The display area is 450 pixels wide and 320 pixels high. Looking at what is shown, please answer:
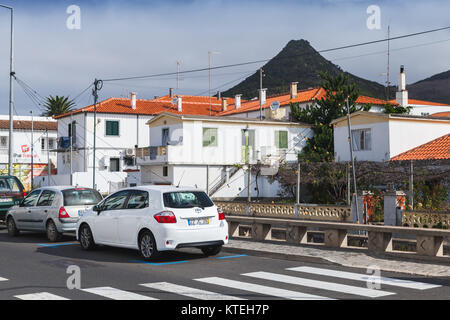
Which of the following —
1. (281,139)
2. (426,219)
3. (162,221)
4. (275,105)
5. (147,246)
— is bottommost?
(147,246)

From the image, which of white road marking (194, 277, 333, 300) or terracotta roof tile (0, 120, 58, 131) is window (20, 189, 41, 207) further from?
terracotta roof tile (0, 120, 58, 131)

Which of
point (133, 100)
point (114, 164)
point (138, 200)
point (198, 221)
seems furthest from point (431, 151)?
point (133, 100)

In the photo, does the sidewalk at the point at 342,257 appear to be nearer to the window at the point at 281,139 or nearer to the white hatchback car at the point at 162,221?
the white hatchback car at the point at 162,221

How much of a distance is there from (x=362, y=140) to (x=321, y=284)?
92.8 feet

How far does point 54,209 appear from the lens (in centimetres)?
1705

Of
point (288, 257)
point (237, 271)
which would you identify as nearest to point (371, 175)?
point (288, 257)

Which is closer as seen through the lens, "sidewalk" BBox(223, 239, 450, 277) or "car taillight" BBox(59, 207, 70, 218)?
"sidewalk" BBox(223, 239, 450, 277)

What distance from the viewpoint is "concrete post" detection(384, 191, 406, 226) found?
19.7m

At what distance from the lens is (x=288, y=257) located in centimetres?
1309

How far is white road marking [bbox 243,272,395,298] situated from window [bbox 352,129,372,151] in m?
27.0

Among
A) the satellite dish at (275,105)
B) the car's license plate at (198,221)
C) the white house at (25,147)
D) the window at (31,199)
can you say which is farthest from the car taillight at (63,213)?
the white house at (25,147)

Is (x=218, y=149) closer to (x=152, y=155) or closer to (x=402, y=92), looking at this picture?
(x=152, y=155)

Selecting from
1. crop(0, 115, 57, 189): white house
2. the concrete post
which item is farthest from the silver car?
crop(0, 115, 57, 189): white house
